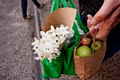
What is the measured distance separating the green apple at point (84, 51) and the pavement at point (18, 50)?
1.10 metres

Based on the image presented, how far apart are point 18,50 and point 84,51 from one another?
1.77m

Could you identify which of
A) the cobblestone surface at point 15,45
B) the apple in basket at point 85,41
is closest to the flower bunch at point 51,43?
the apple in basket at point 85,41

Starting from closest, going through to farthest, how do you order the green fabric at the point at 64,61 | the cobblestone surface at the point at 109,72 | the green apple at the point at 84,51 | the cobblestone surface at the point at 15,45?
the green apple at the point at 84,51, the green fabric at the point at 64,61, the cobblestone surface at the point at 109,72, the cobblestone surface at the point at 15,45

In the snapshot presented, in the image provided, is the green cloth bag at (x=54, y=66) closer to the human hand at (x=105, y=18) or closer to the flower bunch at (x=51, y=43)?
the flower bunch at (x=51, y=43)

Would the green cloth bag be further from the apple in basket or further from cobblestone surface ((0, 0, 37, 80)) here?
cobblestone surface ((0, 0, 37, 80))

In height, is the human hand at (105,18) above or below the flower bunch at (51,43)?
above

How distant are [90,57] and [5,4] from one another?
9.30ft

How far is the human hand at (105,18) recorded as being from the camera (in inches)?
55.9

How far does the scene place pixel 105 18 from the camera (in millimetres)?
1478

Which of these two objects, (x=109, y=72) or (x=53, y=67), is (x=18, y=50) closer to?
(x=109, y=72)

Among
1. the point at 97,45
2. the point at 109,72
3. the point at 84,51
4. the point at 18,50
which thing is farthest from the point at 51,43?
the point at 18,50

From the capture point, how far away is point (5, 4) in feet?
12.9

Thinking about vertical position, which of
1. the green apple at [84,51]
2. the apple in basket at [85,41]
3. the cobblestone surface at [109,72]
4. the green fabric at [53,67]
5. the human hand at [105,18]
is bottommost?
the cobblestone surface at [109,72]

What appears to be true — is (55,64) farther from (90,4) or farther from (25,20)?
(25,20)
